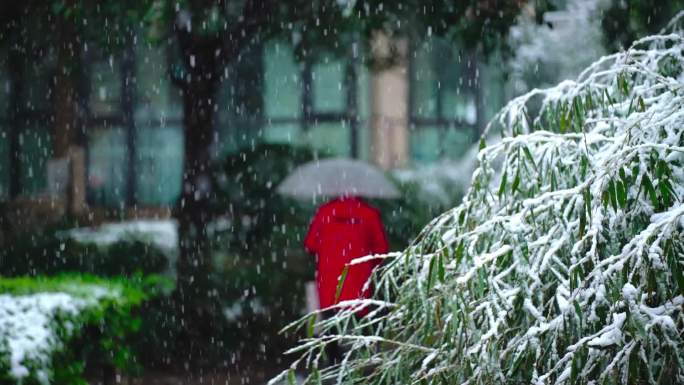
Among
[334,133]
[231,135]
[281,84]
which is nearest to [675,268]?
[231,135]

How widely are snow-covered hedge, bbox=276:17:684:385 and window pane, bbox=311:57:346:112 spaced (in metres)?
12.6

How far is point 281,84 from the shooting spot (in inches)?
663

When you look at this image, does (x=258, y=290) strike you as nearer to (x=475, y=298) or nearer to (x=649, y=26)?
(x=649, y=26)

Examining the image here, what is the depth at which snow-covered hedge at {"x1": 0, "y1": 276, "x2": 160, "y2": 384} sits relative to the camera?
213 inches

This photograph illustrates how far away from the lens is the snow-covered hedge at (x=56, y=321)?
541 centimetres

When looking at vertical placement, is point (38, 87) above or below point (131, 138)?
above

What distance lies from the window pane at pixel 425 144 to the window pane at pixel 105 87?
5099mm

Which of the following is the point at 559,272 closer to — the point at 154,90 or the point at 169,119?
the point at 154,90

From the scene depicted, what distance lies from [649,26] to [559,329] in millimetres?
6625

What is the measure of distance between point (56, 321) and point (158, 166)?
12.0 metres

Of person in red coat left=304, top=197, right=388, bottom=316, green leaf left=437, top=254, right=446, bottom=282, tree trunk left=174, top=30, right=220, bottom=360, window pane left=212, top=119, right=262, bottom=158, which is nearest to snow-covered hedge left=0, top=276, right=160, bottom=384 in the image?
person in red coat left=304, top=197, right=388, bottom=316

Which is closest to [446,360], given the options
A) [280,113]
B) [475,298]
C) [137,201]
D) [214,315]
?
[475,298]

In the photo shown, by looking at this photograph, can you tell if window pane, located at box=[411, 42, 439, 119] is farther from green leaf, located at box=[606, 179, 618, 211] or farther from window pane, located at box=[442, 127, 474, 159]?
green leaf, located at box=[606, 179, 618, 211]

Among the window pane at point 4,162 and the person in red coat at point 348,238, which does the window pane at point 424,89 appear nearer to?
the window pane at point 4,162
